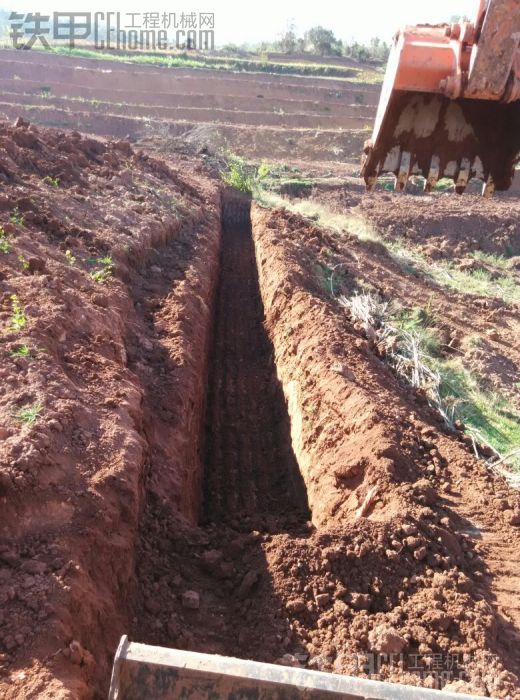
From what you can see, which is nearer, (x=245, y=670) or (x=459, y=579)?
(x=245, y=670)

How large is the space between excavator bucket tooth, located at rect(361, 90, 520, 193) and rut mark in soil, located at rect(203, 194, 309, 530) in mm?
3484

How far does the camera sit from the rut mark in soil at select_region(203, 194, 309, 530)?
696 cm

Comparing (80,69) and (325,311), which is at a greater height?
(80,69)

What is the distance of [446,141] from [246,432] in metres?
4.61

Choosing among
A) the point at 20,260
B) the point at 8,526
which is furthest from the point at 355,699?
the point at 20,260

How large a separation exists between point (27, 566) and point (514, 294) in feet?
49.6

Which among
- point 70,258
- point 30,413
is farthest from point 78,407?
point 70,258

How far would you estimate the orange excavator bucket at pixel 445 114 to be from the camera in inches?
164

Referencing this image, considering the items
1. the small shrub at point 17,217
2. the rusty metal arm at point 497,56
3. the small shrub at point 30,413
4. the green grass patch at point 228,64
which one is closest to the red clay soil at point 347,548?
the small shrub at point 30,413

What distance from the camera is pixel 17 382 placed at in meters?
5.11

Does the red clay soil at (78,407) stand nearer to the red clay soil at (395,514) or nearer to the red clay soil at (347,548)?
the red clay soil at (347,548)

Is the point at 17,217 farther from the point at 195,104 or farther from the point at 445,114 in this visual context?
the point at 195,104

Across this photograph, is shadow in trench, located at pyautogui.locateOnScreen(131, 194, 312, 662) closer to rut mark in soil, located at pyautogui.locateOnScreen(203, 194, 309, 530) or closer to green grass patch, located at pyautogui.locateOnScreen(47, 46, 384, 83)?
rut mark in soil, located at pyautogui.locateOnScreen(203, 194, 309, 530)

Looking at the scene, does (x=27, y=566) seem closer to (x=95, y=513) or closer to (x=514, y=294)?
(x=95, y=513)
